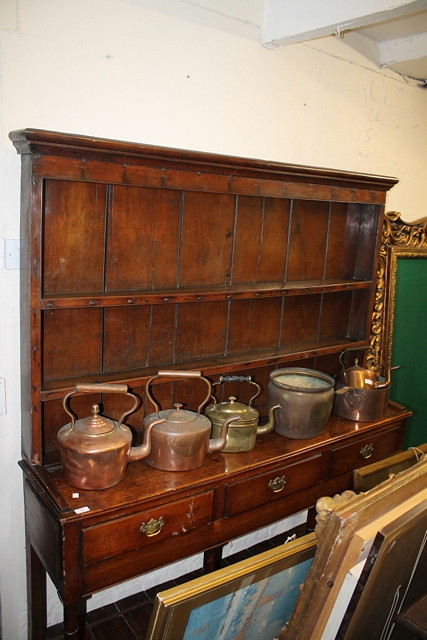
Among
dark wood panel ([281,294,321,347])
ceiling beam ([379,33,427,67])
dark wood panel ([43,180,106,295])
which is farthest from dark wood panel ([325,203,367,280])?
dark wood panel ([43,180,106,295])

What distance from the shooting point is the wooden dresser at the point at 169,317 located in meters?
1.77

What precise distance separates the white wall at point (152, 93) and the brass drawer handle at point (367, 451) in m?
1.40

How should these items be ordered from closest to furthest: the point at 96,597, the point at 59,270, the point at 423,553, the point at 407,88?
the point at 423,553
the point at 59,270
the point at 96,597
the point at 407,88

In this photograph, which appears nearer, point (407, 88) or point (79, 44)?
point (79, 44)

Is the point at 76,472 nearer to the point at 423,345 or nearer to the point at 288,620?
the point at 288,620

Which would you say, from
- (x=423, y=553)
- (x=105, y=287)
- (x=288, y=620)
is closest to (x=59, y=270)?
(x=105, y=287)

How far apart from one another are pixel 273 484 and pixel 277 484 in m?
0.03

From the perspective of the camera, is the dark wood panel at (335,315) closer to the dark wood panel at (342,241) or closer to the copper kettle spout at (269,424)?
the dark wood panel at (342,241)

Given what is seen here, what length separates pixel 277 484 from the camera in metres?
2.22

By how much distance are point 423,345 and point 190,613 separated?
100 inches

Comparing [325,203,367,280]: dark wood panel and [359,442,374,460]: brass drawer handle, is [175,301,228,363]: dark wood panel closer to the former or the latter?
[325,203,367,280]: dark wood panel

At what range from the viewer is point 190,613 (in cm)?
136

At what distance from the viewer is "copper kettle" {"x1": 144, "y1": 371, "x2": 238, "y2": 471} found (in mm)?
1942

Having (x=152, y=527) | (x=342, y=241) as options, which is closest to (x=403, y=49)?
(x=342, y=241)
